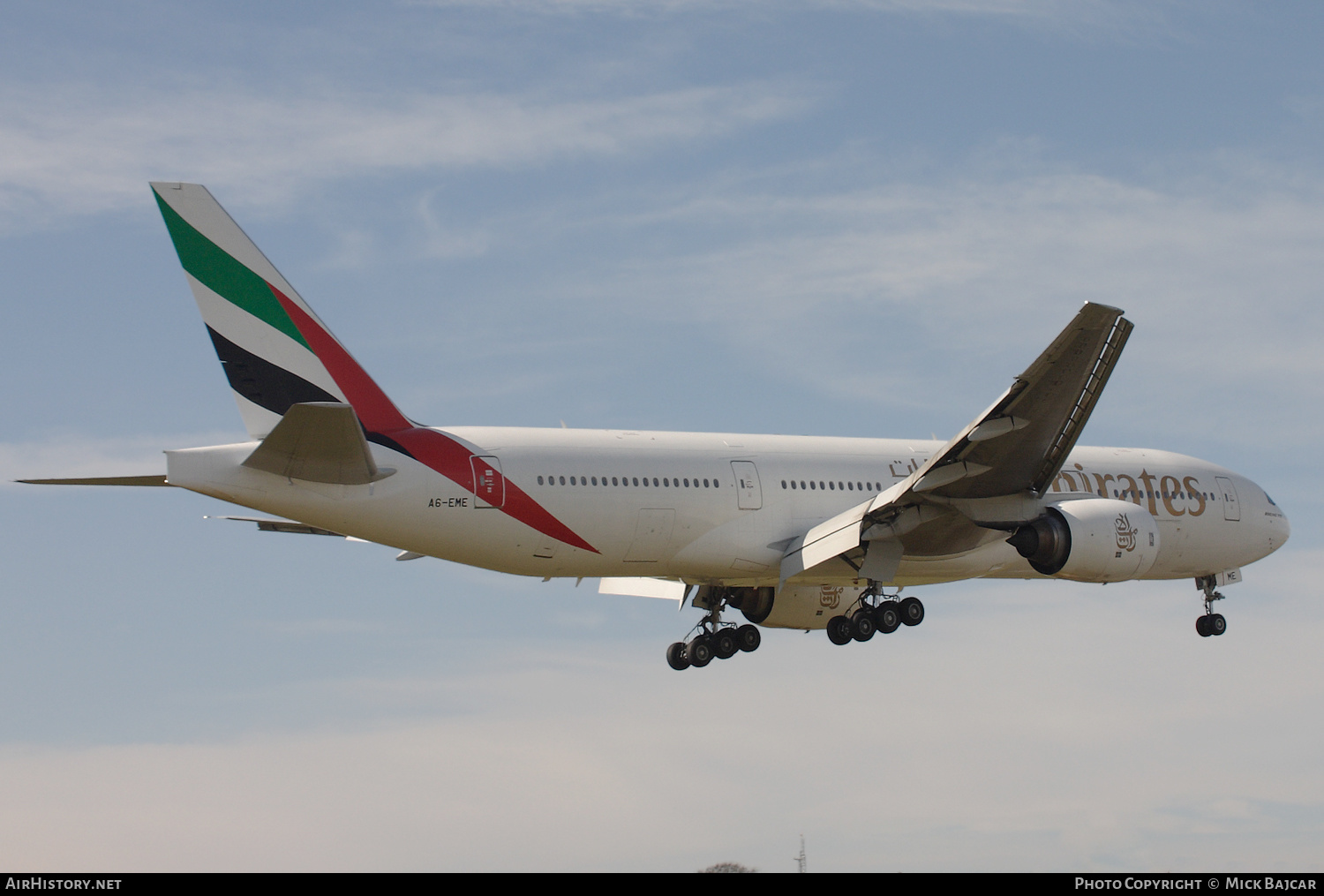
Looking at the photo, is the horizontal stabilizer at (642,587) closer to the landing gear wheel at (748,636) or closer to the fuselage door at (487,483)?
the landing gear wheel at (748,636)

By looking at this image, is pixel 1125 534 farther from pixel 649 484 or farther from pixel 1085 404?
pixel 649 484

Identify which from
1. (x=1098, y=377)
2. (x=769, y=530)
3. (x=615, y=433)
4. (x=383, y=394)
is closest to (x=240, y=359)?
(x=383, y=394)

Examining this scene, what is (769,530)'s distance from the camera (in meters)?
25.6

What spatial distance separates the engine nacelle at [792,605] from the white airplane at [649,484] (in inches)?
35.0

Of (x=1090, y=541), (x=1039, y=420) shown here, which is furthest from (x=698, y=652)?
(x=1039, y=420)

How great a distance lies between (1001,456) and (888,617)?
4606 millimetres

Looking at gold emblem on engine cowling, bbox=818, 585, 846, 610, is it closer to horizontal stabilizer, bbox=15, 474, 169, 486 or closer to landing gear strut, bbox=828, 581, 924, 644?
landing gear strut, bbox=828, 581, 924, 644

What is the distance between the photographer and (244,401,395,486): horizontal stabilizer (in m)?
19.8

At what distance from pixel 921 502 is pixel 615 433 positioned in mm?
5295

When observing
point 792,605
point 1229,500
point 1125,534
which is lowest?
point 792,605

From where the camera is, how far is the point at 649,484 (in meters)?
24.5

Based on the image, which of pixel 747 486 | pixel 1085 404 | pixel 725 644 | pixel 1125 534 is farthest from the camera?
pixel 725 644

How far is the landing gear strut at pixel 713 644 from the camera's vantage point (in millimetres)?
27984

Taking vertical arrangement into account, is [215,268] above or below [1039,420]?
above
